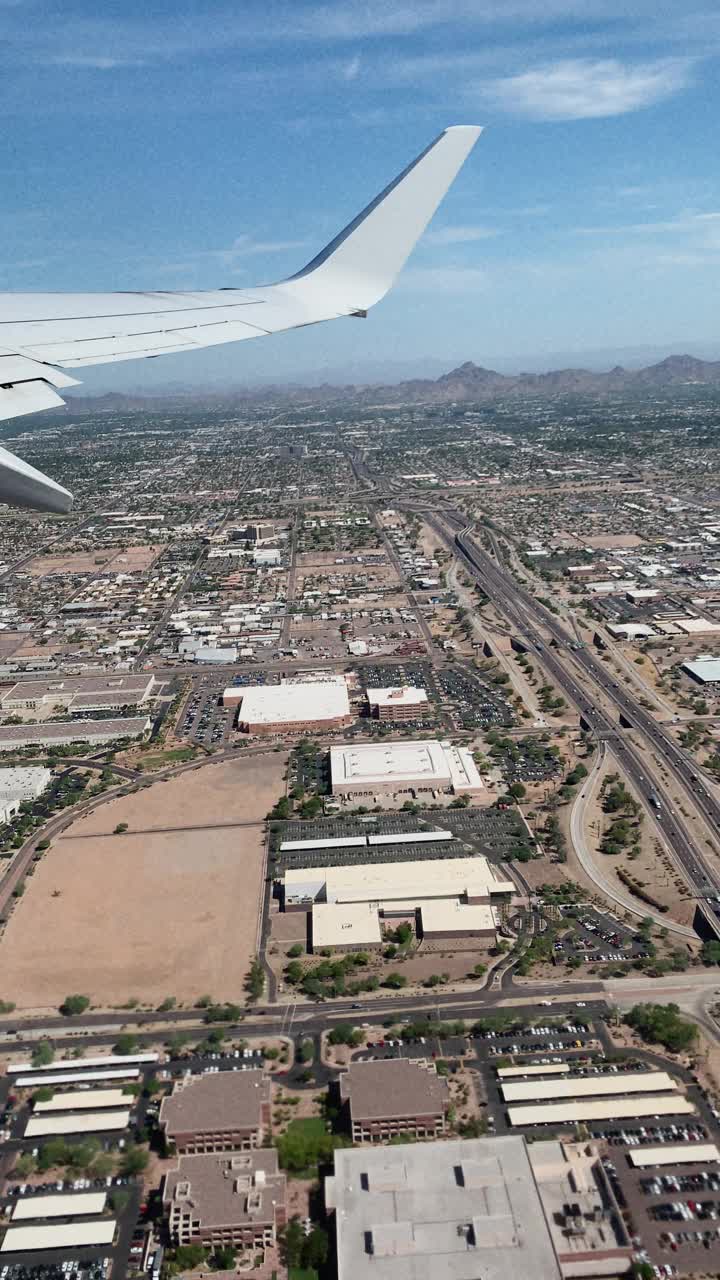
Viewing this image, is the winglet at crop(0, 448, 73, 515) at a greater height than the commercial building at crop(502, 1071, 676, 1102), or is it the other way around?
the winglet at crop(0, 448, 73, 515)

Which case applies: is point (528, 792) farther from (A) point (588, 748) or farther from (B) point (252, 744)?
(B) point (252, 744)

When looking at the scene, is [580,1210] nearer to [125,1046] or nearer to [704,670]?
[125,1046]

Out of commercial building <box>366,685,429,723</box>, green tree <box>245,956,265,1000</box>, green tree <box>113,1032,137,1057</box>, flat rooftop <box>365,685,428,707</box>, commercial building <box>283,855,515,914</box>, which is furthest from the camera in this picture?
flat rooftop <box>365,685,428,707</box>

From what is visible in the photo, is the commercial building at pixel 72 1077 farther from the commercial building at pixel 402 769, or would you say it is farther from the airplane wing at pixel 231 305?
the airplane wing at pixel 231 305

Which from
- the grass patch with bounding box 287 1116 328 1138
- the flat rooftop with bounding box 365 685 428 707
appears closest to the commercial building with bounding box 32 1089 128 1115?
the grass patch with bounding box 287 1116 328 1138

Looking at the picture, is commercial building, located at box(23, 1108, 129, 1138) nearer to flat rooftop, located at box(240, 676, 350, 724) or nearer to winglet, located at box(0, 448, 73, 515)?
winglet, located at box(0, 448, 73, 515)

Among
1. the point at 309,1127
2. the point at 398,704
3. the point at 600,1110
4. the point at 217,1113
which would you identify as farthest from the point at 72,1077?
the point at 398,704

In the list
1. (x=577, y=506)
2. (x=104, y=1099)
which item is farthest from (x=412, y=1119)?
(x=577, y=506)
